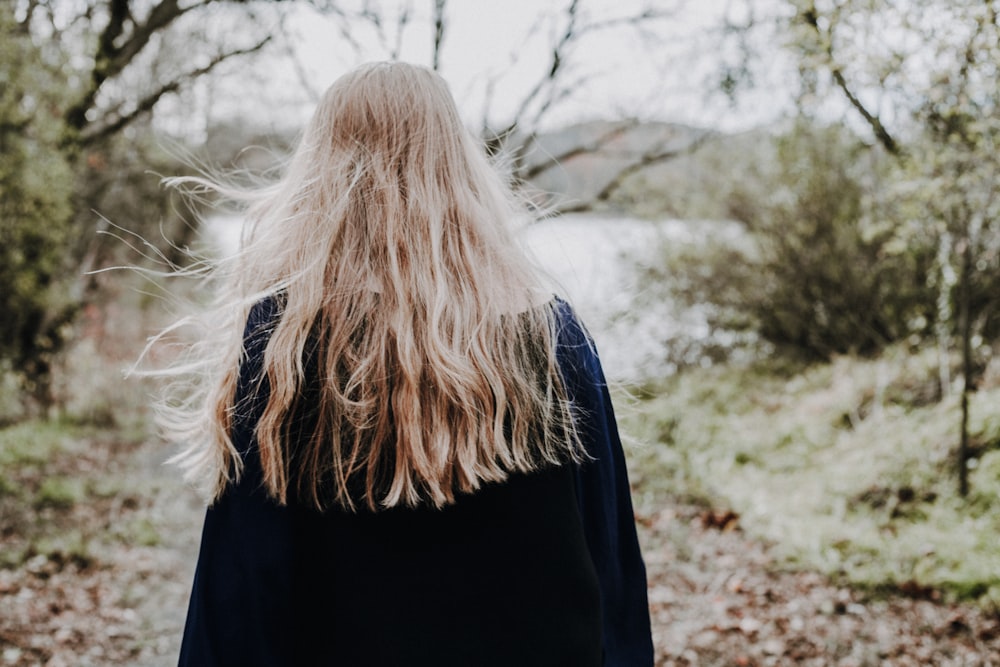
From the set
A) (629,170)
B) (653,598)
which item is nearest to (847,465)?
(653,598)

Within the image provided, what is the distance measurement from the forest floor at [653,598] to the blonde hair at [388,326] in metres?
3.10

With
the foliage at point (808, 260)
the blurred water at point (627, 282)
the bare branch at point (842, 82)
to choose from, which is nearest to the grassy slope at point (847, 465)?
the foliage at point (808, 260)

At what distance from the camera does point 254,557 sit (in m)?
1.47

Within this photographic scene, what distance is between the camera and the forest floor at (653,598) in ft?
13.2

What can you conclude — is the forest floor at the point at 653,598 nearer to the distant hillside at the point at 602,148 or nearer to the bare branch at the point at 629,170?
the bare branch at the point at 629,170

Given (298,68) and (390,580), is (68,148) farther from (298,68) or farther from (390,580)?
(390,580)

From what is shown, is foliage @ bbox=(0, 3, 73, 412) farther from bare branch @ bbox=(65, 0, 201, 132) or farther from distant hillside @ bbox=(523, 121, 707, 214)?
distant hillside @ bbox=(523, 121, 707, 214)

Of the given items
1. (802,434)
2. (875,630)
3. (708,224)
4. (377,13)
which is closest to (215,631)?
(875,630)

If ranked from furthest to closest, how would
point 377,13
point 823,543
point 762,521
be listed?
point 377,13 < point 762,521 < point 823,543

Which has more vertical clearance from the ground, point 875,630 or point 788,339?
point 788,339

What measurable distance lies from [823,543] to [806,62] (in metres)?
3.09

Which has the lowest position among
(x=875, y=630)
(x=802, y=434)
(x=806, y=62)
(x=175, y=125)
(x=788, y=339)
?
(x=875, y=630)

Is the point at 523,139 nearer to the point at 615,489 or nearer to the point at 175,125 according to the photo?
the point at 175,125

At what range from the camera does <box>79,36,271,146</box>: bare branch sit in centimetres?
886
